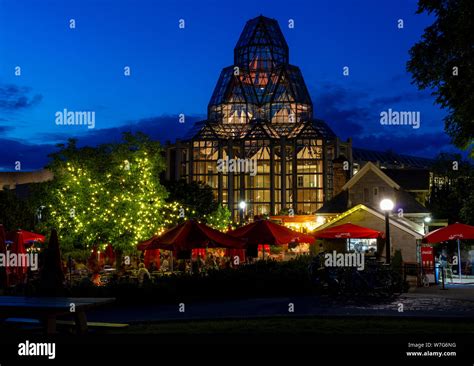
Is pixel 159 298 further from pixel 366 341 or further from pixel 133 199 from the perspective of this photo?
pixel 133 199

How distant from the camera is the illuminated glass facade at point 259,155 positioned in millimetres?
102875

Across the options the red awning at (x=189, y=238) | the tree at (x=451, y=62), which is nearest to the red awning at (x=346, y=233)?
the red awning at (x=189, y=238)

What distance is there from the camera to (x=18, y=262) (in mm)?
23516

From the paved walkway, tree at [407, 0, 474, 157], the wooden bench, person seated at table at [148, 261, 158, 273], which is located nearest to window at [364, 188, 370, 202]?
person seated at table at [148, 261, 158, 273]

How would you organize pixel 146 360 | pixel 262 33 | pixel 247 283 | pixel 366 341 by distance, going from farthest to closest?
pixel 262 33 < pixel 247 283 < pixel 366 341 < pixel 146 360

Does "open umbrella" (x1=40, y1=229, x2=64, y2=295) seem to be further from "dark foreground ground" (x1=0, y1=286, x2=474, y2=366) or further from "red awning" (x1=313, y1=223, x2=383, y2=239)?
"red awning" (x1=313, y1=223, x2=383, y2=239)

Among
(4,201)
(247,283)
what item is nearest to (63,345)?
(247,283)

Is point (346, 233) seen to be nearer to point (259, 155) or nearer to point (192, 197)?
point (192, 197)

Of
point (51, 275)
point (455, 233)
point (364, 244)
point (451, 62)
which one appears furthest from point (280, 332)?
point (364, 244)

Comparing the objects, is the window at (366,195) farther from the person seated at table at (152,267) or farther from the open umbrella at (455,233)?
the person seated at table at (152,267)

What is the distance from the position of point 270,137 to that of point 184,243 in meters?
79.4

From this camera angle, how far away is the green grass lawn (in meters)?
13.9

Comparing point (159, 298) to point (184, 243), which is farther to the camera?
point (184, 243)

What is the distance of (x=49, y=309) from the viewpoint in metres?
12.0
